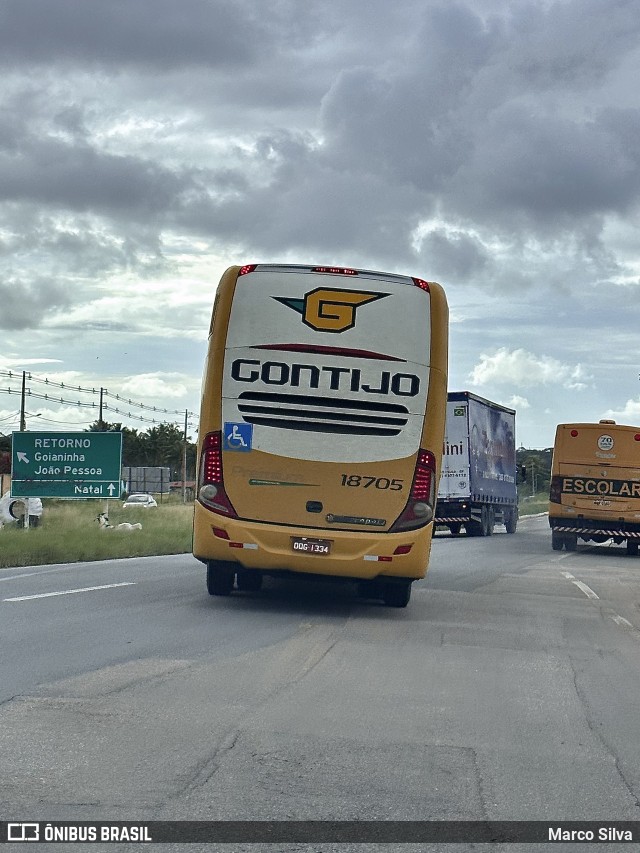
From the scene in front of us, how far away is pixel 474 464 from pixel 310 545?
2556cm

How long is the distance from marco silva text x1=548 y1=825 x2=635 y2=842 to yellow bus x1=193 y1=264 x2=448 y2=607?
292 inches

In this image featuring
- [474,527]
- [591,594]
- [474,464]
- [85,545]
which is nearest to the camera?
[591,594]

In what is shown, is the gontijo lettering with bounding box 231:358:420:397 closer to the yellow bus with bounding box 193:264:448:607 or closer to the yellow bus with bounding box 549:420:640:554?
the yellow bus with bounding box 193:264:448:607

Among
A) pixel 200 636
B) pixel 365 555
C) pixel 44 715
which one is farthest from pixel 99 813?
pixel 365 555

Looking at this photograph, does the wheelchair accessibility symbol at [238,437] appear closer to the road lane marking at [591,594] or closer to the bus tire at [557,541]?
the road lane marking at [591,594]

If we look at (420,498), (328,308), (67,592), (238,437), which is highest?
(328,308)

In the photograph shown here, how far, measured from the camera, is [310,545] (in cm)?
1277

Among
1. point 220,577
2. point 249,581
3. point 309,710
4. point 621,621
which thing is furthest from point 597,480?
point 309,710

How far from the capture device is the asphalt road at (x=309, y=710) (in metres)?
5.64

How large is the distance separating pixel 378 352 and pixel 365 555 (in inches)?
87.8

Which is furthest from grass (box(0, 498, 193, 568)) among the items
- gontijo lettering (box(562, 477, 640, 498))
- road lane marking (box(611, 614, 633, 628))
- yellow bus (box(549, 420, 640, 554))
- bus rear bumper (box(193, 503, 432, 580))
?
road lane marking (box(611, 614, 633, 628))

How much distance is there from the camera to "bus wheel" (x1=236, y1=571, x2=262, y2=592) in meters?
15.1

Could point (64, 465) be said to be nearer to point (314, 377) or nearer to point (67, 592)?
point (67, 592)

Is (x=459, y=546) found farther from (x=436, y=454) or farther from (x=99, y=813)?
(x=99, y=813)
